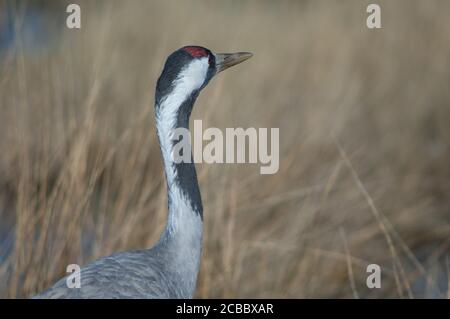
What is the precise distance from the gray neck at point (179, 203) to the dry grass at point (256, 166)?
572 mm

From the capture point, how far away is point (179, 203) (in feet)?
7.90

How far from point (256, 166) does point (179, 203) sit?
1.91 metres

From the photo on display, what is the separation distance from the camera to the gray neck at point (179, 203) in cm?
240

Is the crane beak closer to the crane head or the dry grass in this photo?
the crane head

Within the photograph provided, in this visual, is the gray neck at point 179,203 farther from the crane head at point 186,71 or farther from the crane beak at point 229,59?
the crane beak at point 229,59

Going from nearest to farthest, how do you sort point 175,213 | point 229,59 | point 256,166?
point 175,213 < point 229,59 < point 256,166

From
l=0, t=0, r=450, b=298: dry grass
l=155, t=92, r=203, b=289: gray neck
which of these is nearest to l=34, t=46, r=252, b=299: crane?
l=155, t=92, r=203, b=289: gray neck

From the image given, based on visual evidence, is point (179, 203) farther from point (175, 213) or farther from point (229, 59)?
point (229, 59)

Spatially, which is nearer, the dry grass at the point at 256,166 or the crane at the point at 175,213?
the crane at the point at 175,213

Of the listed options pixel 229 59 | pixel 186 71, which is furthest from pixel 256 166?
pixel 186 71

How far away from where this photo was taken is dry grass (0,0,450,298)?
3076mm

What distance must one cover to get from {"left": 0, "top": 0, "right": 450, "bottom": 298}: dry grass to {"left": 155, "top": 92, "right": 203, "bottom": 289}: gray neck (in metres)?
0.57

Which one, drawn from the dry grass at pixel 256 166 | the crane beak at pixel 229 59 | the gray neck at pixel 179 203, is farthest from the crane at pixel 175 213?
the dry grass at pixel 256 166
